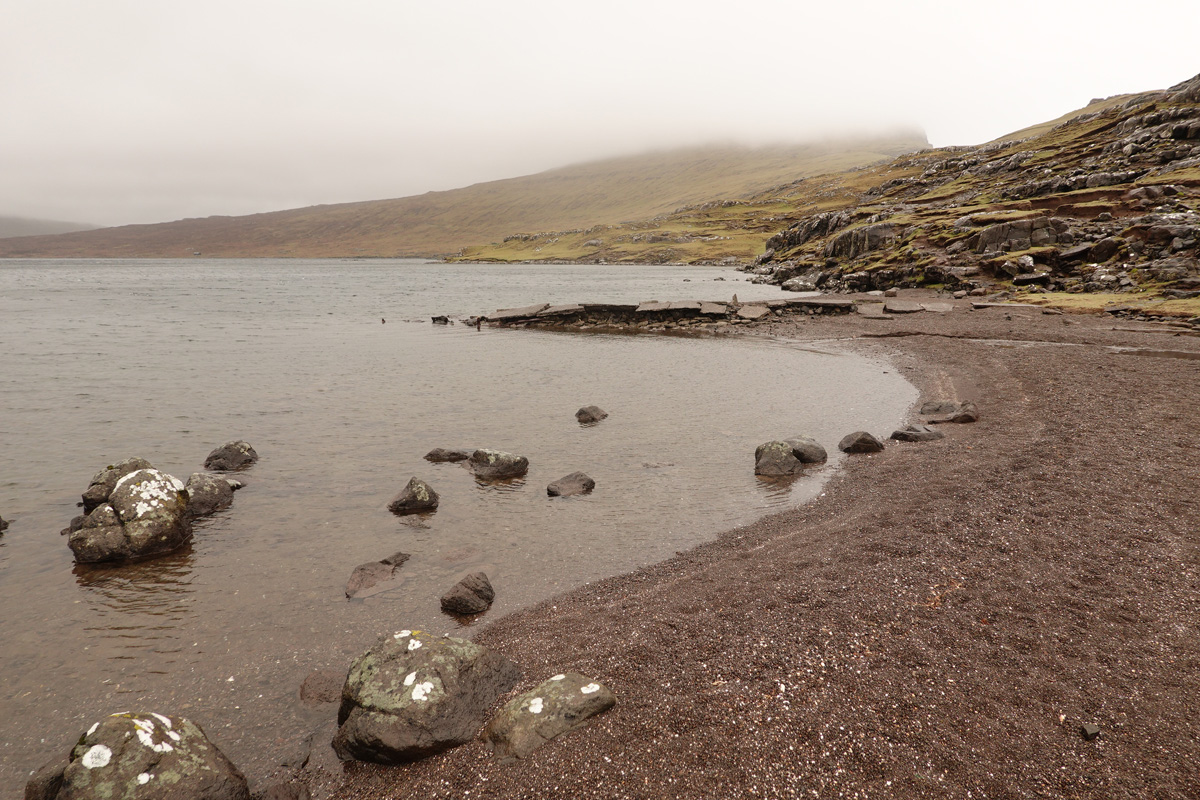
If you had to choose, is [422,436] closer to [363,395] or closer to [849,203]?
[363,395]

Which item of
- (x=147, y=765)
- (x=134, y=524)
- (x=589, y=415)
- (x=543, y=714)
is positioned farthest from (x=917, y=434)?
(x=134, y=524)

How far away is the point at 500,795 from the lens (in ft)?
18.8

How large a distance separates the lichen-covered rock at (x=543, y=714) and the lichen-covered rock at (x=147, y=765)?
2.80 meters

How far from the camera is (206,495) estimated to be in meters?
13.4

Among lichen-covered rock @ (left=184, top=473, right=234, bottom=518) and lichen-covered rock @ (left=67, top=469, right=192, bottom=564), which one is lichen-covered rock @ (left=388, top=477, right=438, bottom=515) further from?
lichen-covered rock @ (left=67, top=469, right=192, bottom=564)

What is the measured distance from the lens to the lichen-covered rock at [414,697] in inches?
252

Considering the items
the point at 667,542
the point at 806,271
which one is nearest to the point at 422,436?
the point at 667,542

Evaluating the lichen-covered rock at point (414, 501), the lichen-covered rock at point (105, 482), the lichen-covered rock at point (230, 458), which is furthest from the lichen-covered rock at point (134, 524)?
the lichen-covered rock at point (414, 501)

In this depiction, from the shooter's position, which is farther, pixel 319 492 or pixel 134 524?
pixel 319 492

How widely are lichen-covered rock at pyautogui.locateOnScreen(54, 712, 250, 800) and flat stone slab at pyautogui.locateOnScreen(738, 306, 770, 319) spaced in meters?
48.4

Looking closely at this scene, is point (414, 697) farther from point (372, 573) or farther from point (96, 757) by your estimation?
point (372, 573)

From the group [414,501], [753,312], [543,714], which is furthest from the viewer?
[753,312]

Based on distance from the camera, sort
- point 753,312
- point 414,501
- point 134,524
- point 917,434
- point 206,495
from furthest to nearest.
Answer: point 753,312 → point 917,434 → point 414,501 → point 206,495 → point 134,524

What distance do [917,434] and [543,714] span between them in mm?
15517
